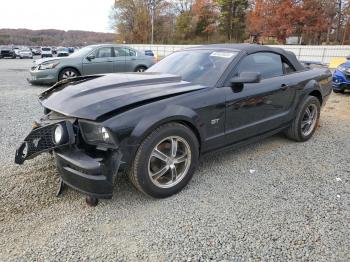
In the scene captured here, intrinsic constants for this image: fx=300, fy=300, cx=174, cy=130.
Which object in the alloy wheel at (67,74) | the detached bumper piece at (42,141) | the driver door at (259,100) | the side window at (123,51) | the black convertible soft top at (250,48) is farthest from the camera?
the side window at (123,51)

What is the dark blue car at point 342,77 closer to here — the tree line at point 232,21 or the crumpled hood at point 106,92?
the crumpled hood at point 106,92

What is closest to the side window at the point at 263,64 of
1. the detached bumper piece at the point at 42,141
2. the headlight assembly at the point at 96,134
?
the headlight assembly at the point at 96,134

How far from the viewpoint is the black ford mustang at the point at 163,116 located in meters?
2.56

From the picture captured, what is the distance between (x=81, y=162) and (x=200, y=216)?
115 cm

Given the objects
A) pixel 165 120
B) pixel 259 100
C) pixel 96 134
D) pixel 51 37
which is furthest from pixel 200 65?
pixel 51 37

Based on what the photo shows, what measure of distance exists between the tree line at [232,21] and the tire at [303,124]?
19212mm

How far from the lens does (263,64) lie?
4.00 meters

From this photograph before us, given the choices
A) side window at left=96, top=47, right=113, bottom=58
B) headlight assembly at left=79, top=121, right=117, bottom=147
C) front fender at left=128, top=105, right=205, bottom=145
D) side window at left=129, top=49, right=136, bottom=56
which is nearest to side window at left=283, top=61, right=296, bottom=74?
front fender at left=128, top=105, right=205, bottom=145

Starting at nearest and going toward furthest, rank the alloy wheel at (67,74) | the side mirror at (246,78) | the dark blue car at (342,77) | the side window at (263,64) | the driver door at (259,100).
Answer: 1. the side mirror at (246,78)
2. the driver door at (259,100)
3. the side window at (263,64)
4. the dark blue car at (342,77)
5. the alloy wheel at (67,74)

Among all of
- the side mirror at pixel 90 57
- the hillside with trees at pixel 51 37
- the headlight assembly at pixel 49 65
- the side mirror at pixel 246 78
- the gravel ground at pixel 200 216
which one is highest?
the hillside with trees at pixel 51 37

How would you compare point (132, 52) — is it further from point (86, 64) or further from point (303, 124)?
point (303, 124)

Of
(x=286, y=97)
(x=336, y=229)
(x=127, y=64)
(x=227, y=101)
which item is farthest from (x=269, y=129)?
(x=127, y=64)

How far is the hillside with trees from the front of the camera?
97338 millimetres

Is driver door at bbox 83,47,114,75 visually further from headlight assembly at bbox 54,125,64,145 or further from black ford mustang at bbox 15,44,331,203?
headlight assembly at bbox 54,125,64,145
